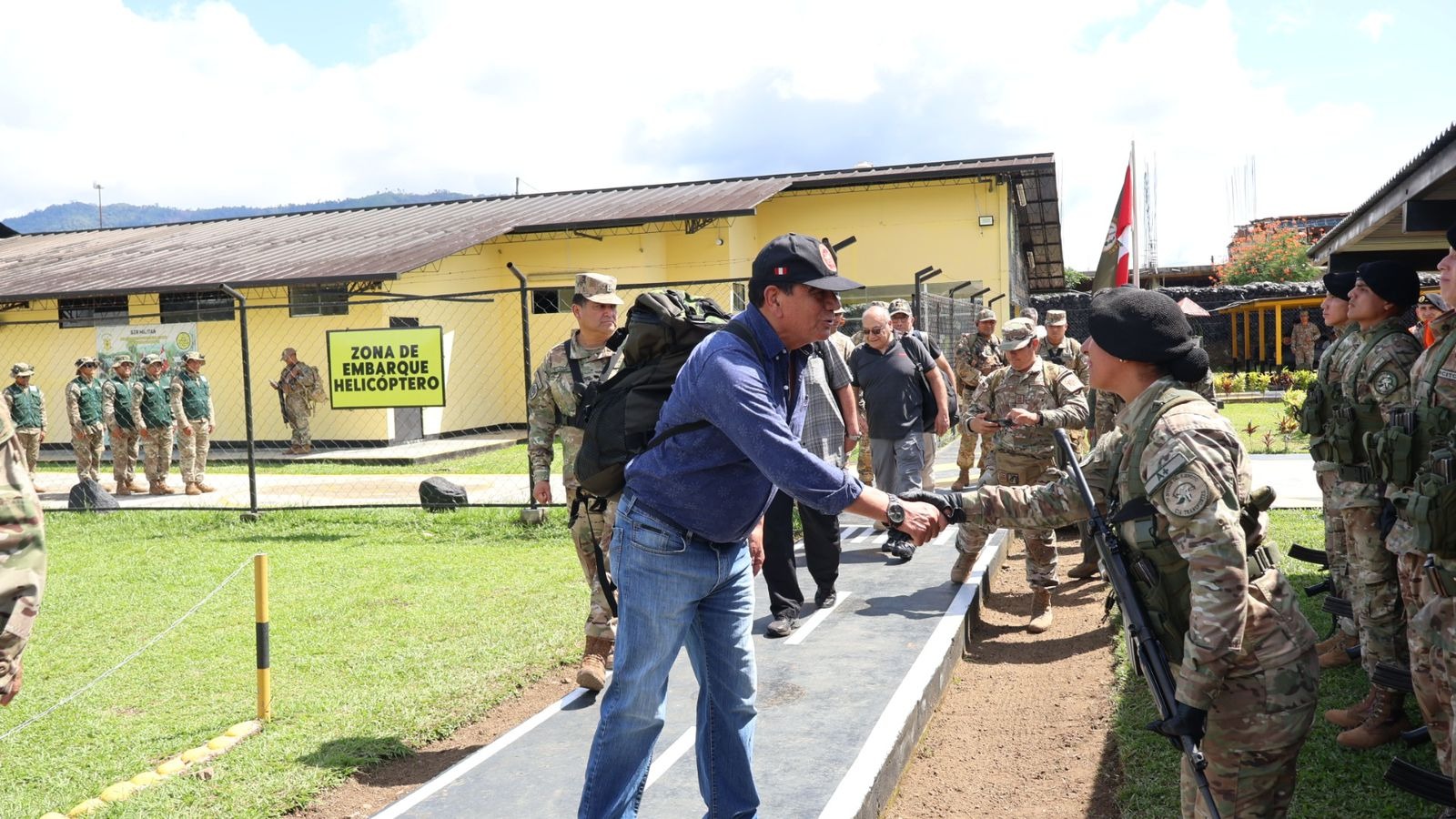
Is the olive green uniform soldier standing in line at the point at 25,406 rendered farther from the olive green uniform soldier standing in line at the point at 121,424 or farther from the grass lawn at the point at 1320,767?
the grass lawn at the point at 1320,767

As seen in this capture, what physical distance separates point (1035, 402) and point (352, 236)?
21.2m

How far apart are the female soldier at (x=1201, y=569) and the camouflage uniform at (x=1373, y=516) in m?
2.29

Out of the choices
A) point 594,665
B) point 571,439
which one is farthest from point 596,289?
point 594,665

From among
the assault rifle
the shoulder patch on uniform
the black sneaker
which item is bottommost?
the black sneaker

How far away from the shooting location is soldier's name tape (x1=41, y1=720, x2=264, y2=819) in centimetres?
437

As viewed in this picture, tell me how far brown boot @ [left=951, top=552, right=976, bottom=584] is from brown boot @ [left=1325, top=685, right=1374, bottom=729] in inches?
108

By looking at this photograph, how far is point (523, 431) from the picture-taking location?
2291 cm

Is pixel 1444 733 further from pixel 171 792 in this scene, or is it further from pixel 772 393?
pixel 171 792

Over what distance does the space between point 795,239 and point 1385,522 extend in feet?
10.5

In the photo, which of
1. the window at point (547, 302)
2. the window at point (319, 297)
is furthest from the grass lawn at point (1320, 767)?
the window at point (547, 302)

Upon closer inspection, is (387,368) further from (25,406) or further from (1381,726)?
(1381,726)

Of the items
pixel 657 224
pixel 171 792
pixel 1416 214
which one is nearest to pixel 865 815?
pixel 171 792

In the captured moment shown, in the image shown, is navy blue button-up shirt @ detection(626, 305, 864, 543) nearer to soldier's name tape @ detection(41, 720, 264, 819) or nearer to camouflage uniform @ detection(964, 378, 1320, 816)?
camouflage uniform @ detection(964, 378, 1320, 816)

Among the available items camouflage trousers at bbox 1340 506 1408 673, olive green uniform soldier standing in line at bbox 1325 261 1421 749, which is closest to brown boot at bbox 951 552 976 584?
olive green uniform soldier standing in line at bbox 1325 261 1421 749
